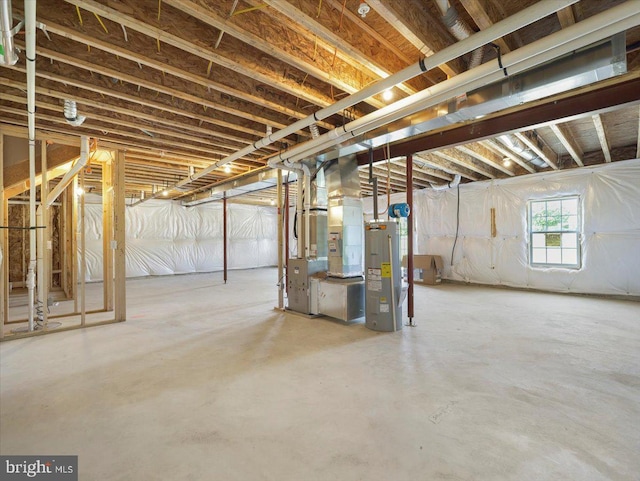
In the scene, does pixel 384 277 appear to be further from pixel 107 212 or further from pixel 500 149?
pixel 107 212

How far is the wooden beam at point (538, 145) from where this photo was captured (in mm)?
4336

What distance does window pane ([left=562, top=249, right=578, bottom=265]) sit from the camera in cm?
592

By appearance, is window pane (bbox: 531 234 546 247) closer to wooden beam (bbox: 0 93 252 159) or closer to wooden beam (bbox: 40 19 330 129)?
wooden beam (bbox: 40 19 330 129)

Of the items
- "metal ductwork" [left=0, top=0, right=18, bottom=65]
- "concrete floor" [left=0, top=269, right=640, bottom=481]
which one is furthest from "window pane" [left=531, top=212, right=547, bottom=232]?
"metal ductwork" [left=0, top=0, right=18, bottom=65]

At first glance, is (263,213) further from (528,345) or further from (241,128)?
(528,345)

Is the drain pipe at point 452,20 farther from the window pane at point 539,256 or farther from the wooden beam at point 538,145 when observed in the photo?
the window pane at point 539,256

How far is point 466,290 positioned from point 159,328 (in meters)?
5.78

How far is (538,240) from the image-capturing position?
20.8 feet

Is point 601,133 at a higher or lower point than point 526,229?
higher

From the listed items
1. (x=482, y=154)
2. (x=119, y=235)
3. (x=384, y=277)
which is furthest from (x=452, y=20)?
(x=119, y=235)

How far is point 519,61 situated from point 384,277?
235cm

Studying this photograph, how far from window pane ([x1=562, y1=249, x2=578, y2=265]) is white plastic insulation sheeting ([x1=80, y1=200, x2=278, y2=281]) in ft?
28.8

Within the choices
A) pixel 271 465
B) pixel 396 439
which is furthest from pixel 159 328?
pixel 396 439

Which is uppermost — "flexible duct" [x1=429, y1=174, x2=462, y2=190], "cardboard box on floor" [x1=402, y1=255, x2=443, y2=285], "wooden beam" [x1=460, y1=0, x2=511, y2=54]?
"wooden beam" [x1=460, y1=0, x2=511, y2=54]
